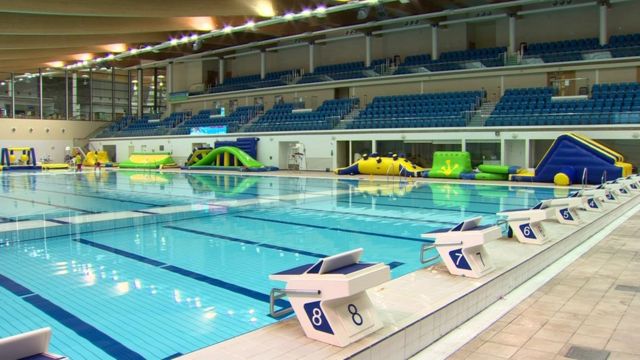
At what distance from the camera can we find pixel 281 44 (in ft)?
101

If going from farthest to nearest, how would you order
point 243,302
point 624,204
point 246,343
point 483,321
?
point 624,204
point 243,302
point 483,321
point 246,343

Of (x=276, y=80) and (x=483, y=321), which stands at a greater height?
(x=276, y=80)

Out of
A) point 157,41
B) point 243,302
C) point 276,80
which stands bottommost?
point 243,302

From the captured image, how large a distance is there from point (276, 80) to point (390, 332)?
27099 millimetres

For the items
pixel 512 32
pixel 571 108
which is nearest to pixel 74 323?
pixel 571 108

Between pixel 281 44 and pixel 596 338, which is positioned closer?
pixel 596 338

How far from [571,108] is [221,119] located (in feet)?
64.3

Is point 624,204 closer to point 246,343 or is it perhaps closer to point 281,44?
point 246,343

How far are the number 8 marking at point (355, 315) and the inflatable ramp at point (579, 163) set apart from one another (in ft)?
43.9

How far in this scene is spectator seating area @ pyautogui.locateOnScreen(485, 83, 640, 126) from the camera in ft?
55.3

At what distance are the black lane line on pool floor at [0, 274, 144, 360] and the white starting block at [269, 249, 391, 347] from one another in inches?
40.5

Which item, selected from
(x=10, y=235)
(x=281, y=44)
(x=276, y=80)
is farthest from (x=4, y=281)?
(x=281, y=44)

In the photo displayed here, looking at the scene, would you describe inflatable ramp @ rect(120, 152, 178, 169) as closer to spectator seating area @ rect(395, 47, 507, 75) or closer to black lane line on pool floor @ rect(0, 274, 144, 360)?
spectator seating area @ rect(395, 47, 507, 75)

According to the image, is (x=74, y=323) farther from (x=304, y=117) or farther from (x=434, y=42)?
(x=304, y=117)
